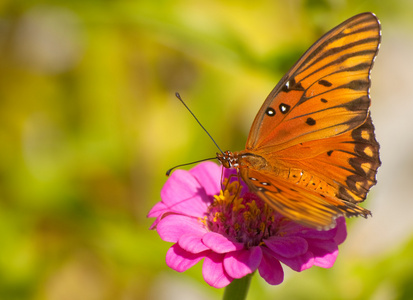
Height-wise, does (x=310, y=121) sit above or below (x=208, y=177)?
above

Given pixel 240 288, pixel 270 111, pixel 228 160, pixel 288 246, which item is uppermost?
pixel 270 111

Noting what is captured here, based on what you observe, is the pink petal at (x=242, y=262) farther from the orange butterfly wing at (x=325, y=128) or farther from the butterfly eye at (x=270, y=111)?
the butterfly eye at (x=270, y=111)

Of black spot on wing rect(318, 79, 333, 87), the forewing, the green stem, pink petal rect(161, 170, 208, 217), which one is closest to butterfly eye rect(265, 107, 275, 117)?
the forewing

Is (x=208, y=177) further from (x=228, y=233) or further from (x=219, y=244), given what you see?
(x=219, y=244)

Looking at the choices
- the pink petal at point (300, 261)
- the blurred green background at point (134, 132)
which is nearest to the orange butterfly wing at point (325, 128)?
the pink petal at point (300, 261)

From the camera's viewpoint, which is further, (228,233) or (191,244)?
(228,233)

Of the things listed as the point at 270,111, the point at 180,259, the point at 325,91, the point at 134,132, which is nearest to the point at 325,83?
the point at 325,91
